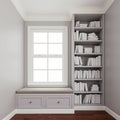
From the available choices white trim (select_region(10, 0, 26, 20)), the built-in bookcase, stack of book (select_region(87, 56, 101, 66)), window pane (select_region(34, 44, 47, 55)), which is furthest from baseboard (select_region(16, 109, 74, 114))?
white trim (select_region(10, 0, 26, 20))

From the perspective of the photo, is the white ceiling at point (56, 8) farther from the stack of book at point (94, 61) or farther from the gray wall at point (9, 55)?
the stack of book at point (94, 61)

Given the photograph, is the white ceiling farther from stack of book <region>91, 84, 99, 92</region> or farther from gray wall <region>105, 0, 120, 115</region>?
stack of book <region>91, 84, 99, 92</region>

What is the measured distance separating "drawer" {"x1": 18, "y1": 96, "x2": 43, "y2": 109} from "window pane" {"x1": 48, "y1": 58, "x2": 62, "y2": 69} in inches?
49.6

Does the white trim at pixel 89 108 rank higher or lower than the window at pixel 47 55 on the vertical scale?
lower

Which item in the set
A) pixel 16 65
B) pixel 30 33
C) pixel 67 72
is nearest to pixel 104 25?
pixel 67 72

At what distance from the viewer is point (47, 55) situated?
238 inches

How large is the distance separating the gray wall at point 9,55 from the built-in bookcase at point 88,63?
1.43 meters

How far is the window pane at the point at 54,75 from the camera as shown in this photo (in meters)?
6.00

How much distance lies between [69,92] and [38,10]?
2.41 metres

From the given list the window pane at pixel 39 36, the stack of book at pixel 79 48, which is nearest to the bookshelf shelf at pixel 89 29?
the stack of book at pixel 79 48

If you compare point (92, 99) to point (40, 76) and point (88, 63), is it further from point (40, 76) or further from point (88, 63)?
point (40, 76)

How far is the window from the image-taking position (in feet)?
19.6

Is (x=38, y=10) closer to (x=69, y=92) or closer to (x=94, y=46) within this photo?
(x=94, y=46)

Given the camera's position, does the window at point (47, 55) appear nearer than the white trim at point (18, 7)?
No
